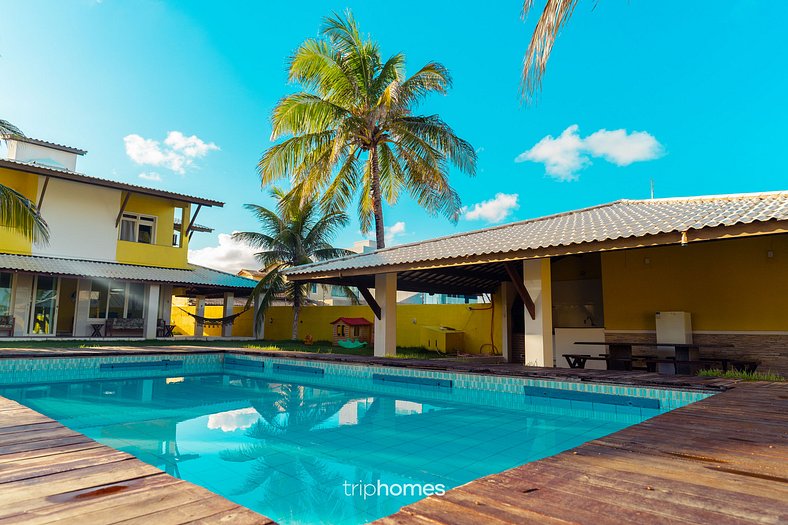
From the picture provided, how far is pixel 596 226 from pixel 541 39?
13.2 feet

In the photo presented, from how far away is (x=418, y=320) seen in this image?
1709 centimetres

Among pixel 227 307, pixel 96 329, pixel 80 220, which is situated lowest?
pixel 96 329

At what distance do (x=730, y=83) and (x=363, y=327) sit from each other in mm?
24402

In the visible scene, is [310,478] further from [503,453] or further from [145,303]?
[145,303]

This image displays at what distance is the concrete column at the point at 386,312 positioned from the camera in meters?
11.5

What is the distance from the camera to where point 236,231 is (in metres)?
20.5

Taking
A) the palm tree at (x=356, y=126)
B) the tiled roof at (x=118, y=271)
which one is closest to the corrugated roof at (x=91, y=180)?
the tiled roof at (x=118, y=271)

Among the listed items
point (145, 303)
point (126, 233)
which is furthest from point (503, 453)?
point (126, 233)

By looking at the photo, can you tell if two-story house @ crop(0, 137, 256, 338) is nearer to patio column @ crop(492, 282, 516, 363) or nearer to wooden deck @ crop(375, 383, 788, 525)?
patio column @ crop(492, 282, 516, 363)

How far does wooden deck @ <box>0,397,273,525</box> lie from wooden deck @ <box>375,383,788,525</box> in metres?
0.84

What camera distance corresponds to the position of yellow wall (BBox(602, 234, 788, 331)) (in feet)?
28.3

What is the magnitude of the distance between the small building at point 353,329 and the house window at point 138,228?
8426mm

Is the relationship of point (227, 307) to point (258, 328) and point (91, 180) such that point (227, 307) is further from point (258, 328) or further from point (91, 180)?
point (91, 180)

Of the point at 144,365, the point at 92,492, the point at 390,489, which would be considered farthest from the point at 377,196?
the point at 92,492
